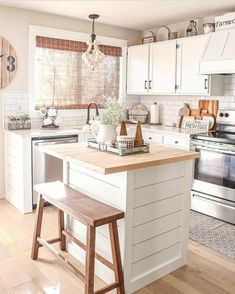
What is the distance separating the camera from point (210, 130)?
429 cm

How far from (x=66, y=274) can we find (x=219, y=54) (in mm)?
2888

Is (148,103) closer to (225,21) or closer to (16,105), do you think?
(225,21)

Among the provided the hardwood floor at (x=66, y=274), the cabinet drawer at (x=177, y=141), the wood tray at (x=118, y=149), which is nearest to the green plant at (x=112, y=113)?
the wood tray at (x=118, y=149)

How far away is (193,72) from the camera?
4277 mm

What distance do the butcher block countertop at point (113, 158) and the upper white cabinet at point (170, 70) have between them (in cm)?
188

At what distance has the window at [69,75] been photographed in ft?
14.7

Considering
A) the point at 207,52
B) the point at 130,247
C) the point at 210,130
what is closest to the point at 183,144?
the point at 210,130

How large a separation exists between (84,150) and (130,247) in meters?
0.83

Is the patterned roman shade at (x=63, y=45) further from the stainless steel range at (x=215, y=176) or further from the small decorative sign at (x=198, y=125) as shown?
the stainless steel range at (x=215, y=176)

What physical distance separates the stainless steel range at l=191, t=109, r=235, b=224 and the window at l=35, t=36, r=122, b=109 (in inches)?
72.6

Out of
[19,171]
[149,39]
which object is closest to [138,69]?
[149,39]

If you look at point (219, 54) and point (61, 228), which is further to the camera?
point (219, 54)

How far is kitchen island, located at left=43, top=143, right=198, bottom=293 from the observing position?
2.23 metres

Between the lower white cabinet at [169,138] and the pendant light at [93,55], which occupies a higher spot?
the pendant light at [93,55]
